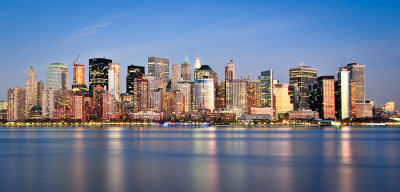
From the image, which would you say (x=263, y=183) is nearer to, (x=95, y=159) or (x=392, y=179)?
(x=392, y=179)

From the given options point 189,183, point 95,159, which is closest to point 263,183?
point 189,183

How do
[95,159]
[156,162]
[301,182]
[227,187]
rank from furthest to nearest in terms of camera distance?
[95,159] → [156,162] → [301,182] → [227,187]

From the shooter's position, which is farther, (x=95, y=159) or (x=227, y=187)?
(x=95, y=159)

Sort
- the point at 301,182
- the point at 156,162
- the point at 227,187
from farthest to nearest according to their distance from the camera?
the point at 156,162, the point at 301,182, the point at 227,187

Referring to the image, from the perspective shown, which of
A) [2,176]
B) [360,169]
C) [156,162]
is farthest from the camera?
[156,162]

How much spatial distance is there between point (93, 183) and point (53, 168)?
483 inches

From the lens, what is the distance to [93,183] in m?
34.2

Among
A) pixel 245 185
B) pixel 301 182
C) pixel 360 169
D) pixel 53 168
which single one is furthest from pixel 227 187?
pixel 53 168

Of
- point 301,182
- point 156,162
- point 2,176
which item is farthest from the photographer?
point 156,162

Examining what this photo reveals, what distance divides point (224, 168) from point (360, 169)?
480 inches

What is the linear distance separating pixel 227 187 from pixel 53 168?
1979 cm

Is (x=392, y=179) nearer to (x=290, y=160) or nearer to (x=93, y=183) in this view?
(x=290, y=160)

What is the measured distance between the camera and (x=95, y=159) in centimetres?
5397

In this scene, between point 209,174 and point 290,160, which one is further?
point 290,160
